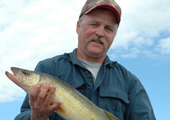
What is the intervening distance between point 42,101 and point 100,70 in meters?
1.91

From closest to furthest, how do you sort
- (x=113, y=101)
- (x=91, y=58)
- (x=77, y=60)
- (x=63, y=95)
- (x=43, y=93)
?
(x=43, y=93), (x=63, y=95), (x=113, y=101), (x=77, y=60), (x=91, y=58)

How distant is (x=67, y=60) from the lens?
5031mm

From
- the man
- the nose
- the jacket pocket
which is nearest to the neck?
the man

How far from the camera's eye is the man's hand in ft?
11.1

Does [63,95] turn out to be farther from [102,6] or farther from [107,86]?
[102,6]

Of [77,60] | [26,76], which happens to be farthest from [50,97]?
[77,60]

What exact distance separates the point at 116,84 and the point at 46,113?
1.98 meters

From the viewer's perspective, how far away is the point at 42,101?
3443 millimetres

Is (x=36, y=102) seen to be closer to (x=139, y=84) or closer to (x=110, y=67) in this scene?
(x=110, y=67)

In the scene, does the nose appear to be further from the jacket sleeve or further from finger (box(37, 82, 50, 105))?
finger (box(37, 82, 50, 105))

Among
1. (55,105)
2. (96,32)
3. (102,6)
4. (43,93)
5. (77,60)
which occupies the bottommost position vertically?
(55,105)

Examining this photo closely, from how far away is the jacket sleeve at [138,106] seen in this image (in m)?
4.96

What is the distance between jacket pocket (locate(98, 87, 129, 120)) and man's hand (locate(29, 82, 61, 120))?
1.37 meters

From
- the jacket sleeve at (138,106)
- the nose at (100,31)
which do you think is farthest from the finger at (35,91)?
the jacket sleeve at (138,106)
